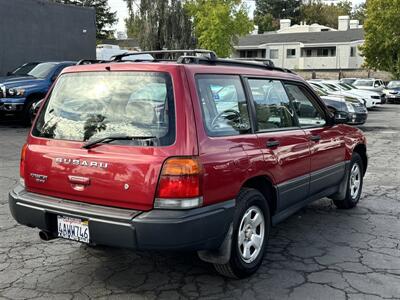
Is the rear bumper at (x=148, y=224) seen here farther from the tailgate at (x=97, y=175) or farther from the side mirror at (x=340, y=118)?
the side mirror at (x=340, y=118)

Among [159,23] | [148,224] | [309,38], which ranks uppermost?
[309,38]

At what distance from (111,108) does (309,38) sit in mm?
53427

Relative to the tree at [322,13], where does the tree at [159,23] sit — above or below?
below

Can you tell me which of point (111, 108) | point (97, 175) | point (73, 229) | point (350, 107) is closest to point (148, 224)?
point (97, 175)

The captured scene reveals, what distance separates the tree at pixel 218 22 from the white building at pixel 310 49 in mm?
14922

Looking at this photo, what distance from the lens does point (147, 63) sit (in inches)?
149

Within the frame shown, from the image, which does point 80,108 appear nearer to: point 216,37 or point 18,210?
point 18,210

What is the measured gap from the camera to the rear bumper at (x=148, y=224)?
3369 millimetres

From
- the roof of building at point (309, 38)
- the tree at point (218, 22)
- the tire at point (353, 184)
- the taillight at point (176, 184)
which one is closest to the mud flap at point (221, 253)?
the taillight at point (176, 184)

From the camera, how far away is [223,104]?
397cm

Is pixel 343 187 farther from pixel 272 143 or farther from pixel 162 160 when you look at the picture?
pixel 162 160

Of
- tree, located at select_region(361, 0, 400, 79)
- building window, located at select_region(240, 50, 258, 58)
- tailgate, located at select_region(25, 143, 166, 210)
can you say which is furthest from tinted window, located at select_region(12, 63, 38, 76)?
building window, located at select_region(240, 50, 258, 58)

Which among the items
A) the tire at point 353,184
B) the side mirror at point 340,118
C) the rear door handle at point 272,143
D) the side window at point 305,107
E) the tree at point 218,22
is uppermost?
the tree at point 218,22

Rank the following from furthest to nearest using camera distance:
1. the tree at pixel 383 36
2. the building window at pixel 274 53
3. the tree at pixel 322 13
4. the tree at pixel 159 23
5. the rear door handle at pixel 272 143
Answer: the tree at pixel 322 13 → the building window at pixel 274 53 → the tree at pixel 383 36 → the tree at pixel 159 23 → the rear door handle at pixel 272 143
